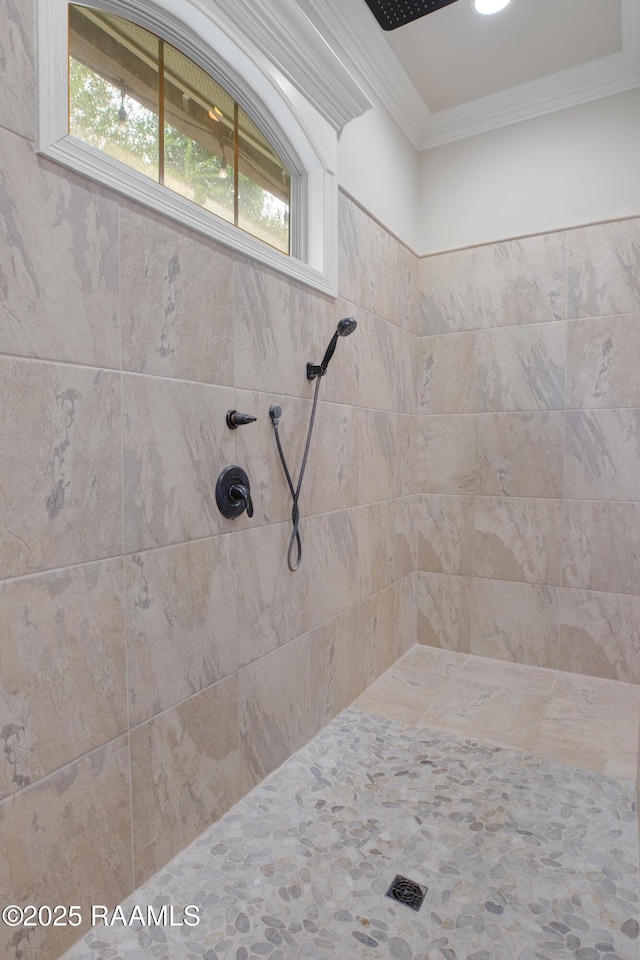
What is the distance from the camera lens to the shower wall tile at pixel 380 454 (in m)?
2.35

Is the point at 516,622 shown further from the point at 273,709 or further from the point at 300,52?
the point at 300,52

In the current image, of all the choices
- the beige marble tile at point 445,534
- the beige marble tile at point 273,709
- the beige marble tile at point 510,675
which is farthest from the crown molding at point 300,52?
the beige marble tile at point 510,675

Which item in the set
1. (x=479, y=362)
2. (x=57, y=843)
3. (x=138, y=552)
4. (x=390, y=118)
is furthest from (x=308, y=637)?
(x=390, y=118)

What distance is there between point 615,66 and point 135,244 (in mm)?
2350

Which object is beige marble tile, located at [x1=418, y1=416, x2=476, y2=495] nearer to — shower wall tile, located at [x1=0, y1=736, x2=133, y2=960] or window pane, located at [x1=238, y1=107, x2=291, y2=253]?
window pane, located at [x1=238, y1=107, x2=291, y2=253]

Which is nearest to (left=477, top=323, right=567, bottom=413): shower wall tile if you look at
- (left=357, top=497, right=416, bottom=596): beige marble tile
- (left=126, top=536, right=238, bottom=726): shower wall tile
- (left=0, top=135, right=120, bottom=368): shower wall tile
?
(left=357, top=497, right=416, bottom=596): beige marble tile

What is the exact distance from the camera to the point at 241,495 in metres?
1.56

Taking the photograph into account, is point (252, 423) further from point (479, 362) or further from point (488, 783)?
point (479, 362)

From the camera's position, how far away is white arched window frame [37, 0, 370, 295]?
1.09 m

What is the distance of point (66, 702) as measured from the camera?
1.14 m

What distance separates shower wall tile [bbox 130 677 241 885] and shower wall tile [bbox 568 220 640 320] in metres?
2.21

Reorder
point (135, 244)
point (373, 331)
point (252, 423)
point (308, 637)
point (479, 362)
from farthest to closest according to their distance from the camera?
point (479, 362), point (373, 331), point (308, 637), point (252, 423), point (135, 244)

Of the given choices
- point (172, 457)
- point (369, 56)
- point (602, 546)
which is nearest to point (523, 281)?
point (369, 56)

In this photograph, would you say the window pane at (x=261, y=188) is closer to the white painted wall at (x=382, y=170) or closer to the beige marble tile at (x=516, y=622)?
the white painted wall at (x=382, y=170)
